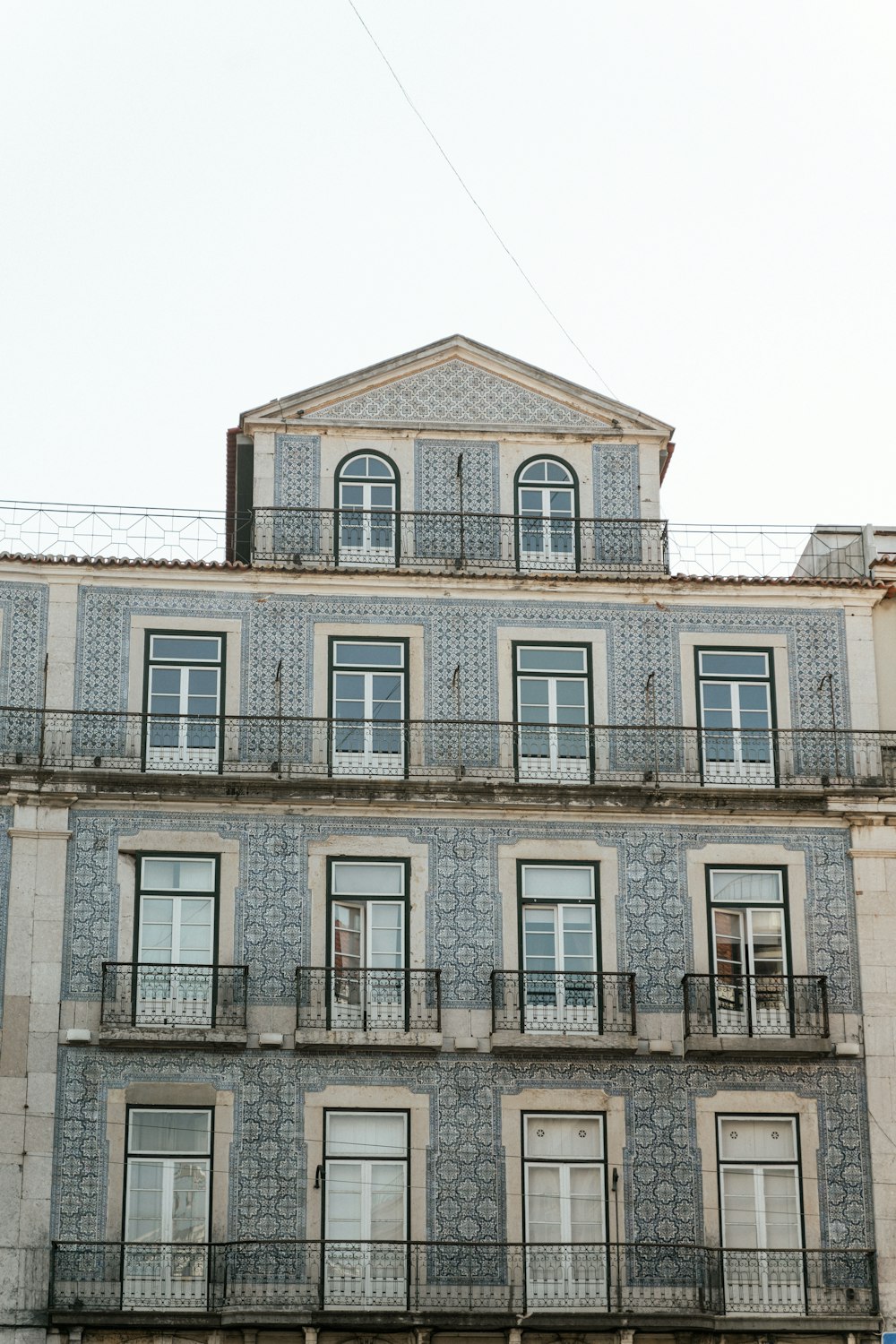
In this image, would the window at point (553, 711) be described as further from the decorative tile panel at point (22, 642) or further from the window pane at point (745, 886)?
the decorative tile panel at point (22, 642)

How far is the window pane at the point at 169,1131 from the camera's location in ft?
88.1

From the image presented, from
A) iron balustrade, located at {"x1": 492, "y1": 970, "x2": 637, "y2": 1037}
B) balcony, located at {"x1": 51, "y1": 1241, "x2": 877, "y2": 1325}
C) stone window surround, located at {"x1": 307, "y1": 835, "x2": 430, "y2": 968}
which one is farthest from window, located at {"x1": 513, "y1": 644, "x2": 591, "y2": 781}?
balcony, located at {"x1": 51, "y1": 1241, "x2": 877, "y2": 1325}

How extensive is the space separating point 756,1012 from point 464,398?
8.78 meters

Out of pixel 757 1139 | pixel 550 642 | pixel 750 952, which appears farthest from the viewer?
pixel 550 642

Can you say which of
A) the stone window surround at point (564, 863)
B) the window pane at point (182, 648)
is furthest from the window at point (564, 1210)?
the window pane at point (182, 648)

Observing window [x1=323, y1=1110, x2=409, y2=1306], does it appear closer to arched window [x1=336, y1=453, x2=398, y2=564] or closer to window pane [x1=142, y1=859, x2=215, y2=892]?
window pane [x1=142, y1=859, x2=215, y2=892]

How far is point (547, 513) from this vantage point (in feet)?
99.3

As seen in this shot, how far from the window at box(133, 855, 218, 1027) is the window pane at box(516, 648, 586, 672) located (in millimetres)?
4607

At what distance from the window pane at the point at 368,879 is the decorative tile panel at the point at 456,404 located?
19.4 ft

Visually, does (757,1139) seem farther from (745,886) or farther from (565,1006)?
(745,886)

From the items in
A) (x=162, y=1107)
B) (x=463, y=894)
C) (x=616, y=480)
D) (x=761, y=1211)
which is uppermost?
(x=616, y=480)

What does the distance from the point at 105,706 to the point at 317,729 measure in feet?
8.49

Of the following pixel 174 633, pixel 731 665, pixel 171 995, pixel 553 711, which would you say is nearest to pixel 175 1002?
pixel 171 995

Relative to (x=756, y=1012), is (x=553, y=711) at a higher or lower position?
higher
